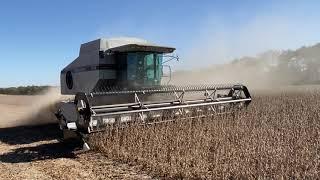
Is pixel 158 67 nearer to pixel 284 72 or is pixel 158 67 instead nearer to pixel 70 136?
pixel 70 136

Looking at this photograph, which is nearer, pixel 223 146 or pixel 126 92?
pixel 223 146

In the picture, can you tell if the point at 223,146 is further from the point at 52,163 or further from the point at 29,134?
the point at 29,134

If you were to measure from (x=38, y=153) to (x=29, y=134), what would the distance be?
3397 mm

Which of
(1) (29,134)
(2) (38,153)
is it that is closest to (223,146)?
(2) (38,153)

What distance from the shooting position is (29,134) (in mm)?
11820

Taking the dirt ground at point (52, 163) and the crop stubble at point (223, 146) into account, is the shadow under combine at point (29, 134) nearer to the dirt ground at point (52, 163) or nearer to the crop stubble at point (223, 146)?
the dirt ground at point (52, 163)

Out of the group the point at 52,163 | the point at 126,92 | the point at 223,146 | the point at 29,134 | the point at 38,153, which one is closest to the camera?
the point at 223,146

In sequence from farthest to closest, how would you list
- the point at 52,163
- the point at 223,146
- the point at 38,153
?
the point at 38,153 → the point at 52,163 → the point at 223,146

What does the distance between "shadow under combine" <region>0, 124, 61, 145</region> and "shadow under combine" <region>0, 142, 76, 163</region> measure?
4.00 ft

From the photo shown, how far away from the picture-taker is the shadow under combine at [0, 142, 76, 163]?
809 cm

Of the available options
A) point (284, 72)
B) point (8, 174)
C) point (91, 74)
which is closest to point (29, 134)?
point (91, 74)

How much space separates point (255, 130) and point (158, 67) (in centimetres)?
505

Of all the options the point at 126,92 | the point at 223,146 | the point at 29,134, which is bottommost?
the point at 29,134

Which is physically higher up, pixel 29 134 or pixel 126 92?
pixel 126 92
